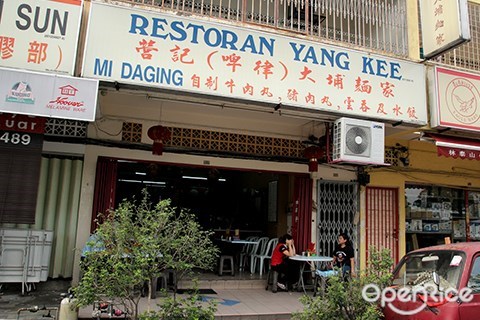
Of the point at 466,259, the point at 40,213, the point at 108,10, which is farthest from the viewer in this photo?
the point at 40,213

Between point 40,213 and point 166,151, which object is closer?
point 40,213

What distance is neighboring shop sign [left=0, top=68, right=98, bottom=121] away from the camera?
219 inches

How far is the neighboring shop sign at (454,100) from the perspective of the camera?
788 cm

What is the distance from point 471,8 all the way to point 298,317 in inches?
326

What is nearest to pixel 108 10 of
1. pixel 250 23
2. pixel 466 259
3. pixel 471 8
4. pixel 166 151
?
pixel 250 23

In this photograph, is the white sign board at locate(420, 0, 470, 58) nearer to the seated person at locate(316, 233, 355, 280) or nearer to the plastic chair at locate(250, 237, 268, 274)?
the seated person at locate(316, 233, 355, 280)

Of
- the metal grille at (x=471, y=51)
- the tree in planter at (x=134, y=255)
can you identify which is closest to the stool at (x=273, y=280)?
the tree in planter at (x=134, y=255)

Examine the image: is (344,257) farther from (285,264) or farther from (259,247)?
(259,247)

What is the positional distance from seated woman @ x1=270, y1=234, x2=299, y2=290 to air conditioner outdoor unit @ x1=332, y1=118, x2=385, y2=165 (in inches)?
90.2

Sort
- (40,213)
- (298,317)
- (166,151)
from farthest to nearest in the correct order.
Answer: (166,151), (40,213), (298,317)

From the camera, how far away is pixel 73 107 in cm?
577

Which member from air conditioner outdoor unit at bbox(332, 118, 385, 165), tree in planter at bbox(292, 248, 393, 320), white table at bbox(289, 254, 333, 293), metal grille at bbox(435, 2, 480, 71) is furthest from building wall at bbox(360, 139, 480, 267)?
tree in planter at bbox(292, 248, 393, 320)

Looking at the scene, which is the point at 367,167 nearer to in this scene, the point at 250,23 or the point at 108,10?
the point at 250,23

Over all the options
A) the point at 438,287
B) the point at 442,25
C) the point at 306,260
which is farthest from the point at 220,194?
the point at 438,287
